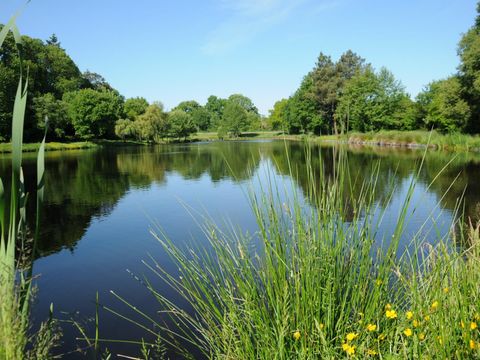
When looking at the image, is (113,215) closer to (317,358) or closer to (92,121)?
(317,358)

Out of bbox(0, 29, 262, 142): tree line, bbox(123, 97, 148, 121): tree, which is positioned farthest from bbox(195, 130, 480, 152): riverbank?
bbox(123, 97, 148, 121): tree

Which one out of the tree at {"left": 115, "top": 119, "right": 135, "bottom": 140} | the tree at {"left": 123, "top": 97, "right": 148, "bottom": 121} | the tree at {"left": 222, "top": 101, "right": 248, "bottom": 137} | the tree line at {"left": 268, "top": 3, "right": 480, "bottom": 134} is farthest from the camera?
the tree at {"left": 222, "top": 101, "right": 248, "bottom": 137}

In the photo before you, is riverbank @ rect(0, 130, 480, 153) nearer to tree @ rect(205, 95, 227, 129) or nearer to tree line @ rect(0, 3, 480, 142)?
tree line @ rect(0, 3, 480, 142)

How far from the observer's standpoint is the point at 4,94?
3778 cm

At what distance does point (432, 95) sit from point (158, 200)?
41681 millimetres

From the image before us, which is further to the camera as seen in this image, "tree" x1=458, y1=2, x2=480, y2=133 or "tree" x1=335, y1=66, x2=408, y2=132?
"tree" x1=335, y1=66, x2=408, y2=132

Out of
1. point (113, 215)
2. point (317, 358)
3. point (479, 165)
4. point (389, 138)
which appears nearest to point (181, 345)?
point (317, 358)

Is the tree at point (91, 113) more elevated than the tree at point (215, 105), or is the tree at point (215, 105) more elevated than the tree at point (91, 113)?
the tree at point (215, 105)

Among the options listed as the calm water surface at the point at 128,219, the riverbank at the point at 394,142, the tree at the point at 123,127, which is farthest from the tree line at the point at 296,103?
the calm water surface at the point at 128,219

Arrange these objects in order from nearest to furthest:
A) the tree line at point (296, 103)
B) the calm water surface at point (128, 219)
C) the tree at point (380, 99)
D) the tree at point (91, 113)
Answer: the calm water surface at point (128, 219)
the tree line at point (296, 103)
the tree at point (380, 99)
the tree at point (91, 113)

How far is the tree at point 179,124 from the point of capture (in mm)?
62634

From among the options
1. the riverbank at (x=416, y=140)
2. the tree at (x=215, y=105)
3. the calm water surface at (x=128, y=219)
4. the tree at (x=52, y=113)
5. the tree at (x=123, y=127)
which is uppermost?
the tree at (x=215, y=105)

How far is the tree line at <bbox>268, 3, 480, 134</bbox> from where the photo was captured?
1012 inches

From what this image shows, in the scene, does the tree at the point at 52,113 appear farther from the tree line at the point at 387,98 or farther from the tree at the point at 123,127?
the tree line at the point at 387,98
